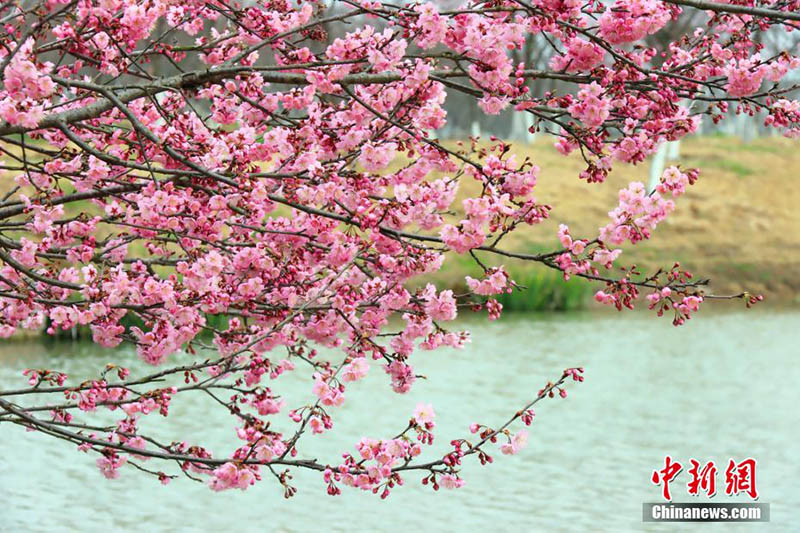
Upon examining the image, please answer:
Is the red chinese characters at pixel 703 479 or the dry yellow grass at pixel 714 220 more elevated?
the dry yellow grass at pixel 714 220

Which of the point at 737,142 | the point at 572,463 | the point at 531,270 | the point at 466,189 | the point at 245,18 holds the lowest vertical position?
the point at 572,463

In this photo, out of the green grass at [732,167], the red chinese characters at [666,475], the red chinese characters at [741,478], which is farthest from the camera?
the green grass at [732,167]

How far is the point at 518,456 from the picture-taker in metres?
10.9

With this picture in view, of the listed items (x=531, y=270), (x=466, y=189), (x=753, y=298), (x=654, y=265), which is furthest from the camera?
(x=466, y=189)

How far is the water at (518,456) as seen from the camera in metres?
9.00

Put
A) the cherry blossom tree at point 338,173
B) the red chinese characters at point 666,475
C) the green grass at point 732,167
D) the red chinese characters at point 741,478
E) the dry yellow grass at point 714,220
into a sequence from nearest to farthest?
the cherry blossom tree at point 338,173 → the red chinese characters at point 666,475 → the red chinese characters at point 741,478 → the dry yellow grass at point 714,220 → the green grass at point 732,167

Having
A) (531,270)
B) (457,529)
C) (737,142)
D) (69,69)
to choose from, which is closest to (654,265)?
(531,270)

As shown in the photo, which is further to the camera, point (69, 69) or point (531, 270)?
point (531, 270)

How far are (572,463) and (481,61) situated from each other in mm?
6840

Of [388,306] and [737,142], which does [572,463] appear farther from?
[737,142]

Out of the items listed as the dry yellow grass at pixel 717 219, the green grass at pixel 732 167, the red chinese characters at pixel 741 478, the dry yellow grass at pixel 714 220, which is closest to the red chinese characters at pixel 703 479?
the red chinese characters at pixel 741 478

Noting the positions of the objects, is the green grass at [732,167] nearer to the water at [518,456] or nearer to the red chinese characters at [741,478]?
the water at [518,456]

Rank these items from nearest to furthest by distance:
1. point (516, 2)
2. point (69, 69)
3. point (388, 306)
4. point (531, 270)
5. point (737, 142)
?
1. point (516, 2)
2. point (388, 306)
3. point (69, 69)
4. point (531, 270)
5. point (737, 142)

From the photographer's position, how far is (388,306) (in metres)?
4.95
